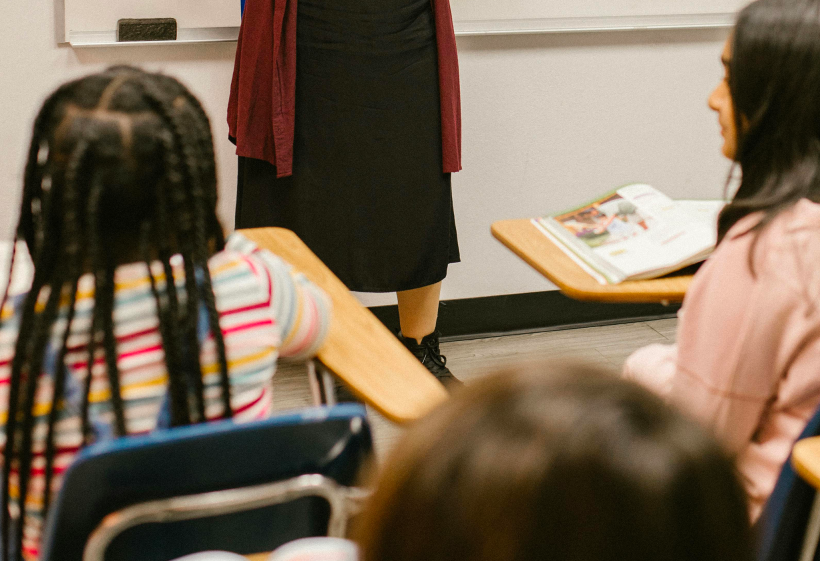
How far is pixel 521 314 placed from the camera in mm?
2896

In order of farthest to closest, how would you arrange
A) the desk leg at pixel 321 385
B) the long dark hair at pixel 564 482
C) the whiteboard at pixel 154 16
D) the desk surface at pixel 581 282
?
the whiteboard at pixel 154 16
the desk surface at pixel 581 282
the desk leg at pixel 321 385
the long dark hair at pixel 564 482

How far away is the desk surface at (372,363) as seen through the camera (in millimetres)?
1007

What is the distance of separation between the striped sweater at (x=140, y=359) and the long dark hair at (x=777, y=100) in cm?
66

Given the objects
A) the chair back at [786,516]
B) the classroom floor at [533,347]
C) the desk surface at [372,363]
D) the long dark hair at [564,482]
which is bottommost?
the classroom floor at [533,347]

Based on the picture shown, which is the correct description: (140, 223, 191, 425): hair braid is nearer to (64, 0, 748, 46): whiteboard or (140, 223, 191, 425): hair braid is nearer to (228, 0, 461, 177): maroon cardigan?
(228, 0, 461, 177): maroon cardigan

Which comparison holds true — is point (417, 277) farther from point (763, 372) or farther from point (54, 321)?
point (54, 321)

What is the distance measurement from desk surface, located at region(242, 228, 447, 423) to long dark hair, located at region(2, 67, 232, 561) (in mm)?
232

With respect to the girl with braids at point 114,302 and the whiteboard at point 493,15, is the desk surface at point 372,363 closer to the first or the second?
the girl with braids at point 114,302

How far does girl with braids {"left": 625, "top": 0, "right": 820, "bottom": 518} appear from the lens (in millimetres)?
964

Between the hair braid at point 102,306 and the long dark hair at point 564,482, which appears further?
the hair braid at point 102,306

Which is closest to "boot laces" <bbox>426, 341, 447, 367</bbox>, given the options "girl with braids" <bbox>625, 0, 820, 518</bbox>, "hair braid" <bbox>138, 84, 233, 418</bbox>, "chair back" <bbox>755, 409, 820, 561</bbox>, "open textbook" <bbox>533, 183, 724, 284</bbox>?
"open textbook" <bbox>533, 183, 724, 284</bbox>

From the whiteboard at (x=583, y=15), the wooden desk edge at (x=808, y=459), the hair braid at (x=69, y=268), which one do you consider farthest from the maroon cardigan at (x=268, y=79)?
the wooden desk edge at (x=808, y=459)

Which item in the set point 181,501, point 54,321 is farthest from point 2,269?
point 181,501

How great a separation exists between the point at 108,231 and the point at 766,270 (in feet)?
2.60
